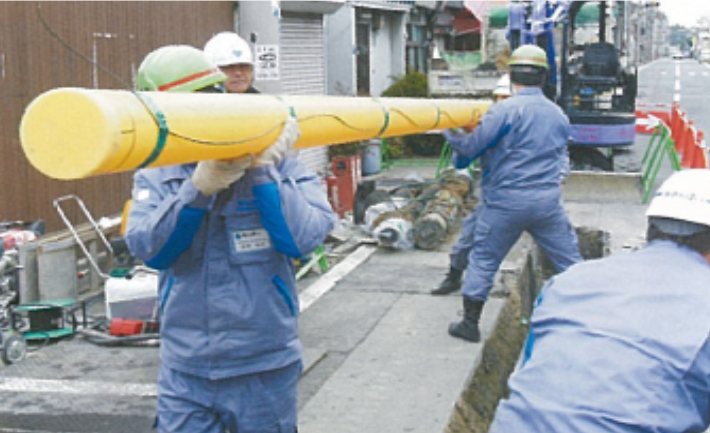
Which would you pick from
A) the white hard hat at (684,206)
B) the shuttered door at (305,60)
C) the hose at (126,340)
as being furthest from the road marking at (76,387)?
the shuttered door at (305,60)

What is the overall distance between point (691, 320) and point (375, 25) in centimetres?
1751

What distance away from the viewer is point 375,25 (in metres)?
19.5

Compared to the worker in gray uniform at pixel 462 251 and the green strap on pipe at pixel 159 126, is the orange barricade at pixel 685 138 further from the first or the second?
the green strap on pipe at pixel 159 126

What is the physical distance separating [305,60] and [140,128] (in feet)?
40.9

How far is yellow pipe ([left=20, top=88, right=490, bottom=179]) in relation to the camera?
2.36 metres

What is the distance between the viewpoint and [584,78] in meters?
15.7

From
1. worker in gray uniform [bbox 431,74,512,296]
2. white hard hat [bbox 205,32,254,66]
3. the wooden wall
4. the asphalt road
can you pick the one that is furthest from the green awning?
white hard hat [bbox 205,32,254,66]

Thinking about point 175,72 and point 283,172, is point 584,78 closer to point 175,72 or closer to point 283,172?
point 283,172

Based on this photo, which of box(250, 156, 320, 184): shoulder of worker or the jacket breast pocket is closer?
box(250, 156, 320, 184): shoulder of worker

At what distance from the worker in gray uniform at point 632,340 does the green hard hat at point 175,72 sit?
4.56ft

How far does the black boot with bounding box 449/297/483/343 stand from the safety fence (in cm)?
693

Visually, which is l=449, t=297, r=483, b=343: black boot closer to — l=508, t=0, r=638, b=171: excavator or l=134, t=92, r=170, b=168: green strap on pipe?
l=134, t=92, r=170, b=168: green strap on pipe

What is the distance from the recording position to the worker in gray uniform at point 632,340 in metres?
2.47

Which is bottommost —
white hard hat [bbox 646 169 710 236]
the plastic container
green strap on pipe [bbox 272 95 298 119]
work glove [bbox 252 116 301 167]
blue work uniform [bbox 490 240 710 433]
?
the plastic container
